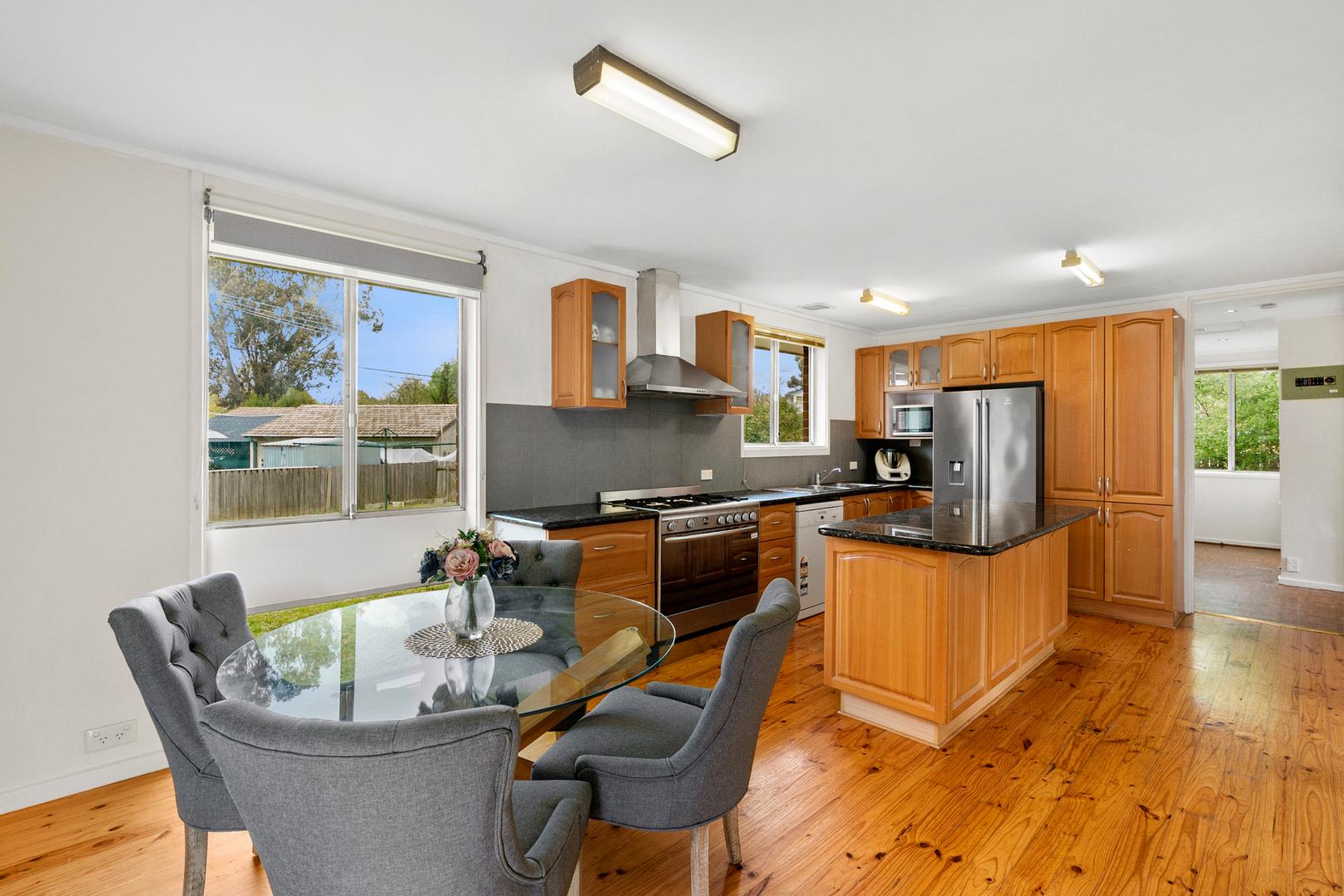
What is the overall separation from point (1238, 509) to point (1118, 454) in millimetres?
4548

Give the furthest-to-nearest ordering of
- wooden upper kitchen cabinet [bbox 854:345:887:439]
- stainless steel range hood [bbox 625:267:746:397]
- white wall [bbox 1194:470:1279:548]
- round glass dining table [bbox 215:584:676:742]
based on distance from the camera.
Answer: white wall [bbox 1194:470:1279:548] → wooden upper kitchen cabinet [bbox 854:345:887:439] → stainless steel range hood [bbox 625:267:746:397] → round glass dining table [bbox 215:584:676:742]

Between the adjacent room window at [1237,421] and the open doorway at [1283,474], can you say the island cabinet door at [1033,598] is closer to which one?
the open doorway at [1283,474]

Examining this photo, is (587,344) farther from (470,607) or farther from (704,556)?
(470,607)

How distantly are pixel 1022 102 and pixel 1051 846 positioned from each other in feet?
8.30

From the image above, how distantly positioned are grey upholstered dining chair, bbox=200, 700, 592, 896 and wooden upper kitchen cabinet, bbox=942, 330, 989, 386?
5463 millimetres

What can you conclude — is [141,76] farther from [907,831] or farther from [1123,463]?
[1123,463]

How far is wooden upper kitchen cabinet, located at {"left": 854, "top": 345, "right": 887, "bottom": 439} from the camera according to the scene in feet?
20.5

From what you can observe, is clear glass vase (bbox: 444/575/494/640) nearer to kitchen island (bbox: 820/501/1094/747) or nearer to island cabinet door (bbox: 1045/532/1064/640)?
kitchen island (bbox: 820/501/1094/747)

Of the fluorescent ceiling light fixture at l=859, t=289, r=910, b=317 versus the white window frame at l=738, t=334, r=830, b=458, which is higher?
the fluorescent ceiling light fixture at l=859, t=289, r=910, b=317

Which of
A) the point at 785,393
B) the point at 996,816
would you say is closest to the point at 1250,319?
the point at 785,393

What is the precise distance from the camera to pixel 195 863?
1600 mm

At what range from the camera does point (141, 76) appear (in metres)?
2.00

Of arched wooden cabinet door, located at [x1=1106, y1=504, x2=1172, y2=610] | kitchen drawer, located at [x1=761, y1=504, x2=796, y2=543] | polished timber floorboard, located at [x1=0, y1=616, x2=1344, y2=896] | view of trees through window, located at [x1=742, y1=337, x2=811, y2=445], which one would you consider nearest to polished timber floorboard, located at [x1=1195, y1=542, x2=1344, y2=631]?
arched wooden cabinet door, located at [x1=1106, y1=504, x2=1172, y2=610]

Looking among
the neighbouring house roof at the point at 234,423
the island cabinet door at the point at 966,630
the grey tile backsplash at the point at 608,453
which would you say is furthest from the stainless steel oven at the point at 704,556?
the neighbouring house roof at the point at 234,423
